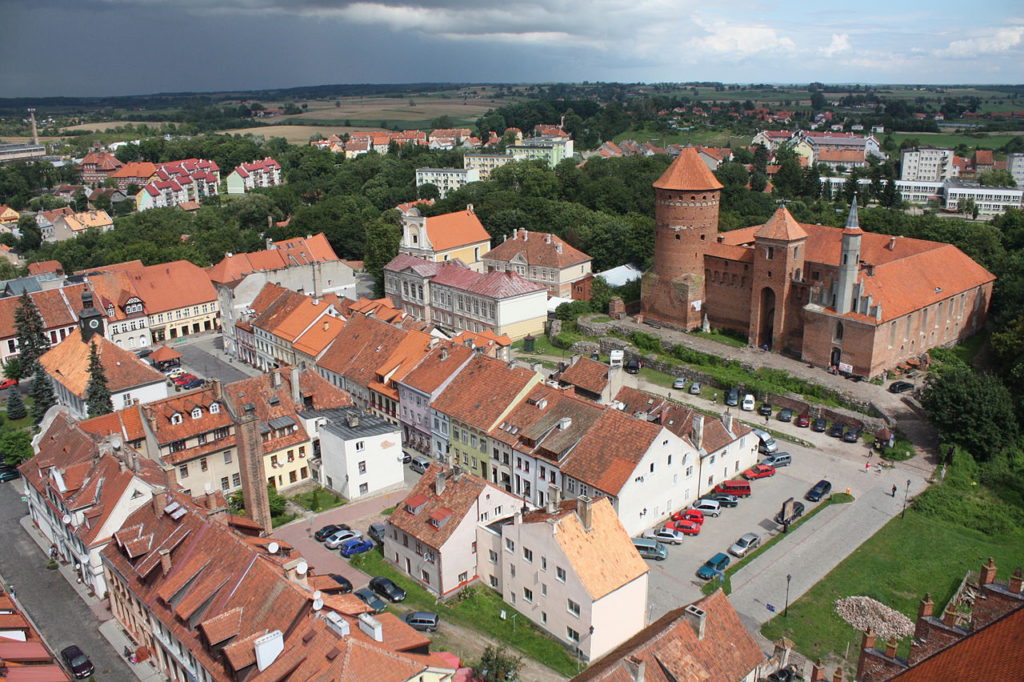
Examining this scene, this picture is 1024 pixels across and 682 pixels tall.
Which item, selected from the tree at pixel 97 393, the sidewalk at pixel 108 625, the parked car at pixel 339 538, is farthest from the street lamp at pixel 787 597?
the tree at pixel 97 393

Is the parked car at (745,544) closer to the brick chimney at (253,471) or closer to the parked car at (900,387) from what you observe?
the parked car at (900,387)

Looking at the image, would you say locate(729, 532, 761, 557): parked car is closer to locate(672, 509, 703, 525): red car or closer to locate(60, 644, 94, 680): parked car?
locate(672, 509, 703, 525): red car

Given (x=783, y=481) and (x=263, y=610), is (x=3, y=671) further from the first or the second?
(x=783, y=481)

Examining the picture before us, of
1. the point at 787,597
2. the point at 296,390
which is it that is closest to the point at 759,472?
the point at 787,597

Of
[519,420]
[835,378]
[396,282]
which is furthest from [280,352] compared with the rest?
[835,378]

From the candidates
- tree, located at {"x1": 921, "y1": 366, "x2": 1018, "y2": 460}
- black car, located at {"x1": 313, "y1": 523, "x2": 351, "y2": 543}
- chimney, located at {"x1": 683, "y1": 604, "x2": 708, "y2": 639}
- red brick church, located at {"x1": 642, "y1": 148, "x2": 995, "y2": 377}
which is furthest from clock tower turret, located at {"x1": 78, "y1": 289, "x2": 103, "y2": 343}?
tree, located at {"x1": 921, "y1": 366, "x2": 1018, "y2": 460}

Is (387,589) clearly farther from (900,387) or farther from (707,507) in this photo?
(900,387)
